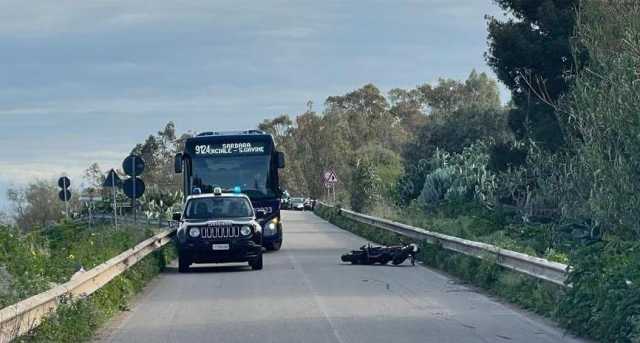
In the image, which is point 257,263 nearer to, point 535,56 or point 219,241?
point 219,241

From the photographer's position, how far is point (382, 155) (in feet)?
262

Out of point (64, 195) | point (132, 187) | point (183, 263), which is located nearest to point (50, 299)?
point (183, 263)

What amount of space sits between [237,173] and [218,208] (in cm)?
502

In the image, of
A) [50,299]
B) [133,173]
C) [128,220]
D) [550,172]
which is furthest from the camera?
[128,220]

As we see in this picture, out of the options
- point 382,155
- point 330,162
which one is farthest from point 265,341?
point 330,162

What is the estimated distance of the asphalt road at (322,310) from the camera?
12.7 metres

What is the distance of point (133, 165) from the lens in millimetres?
28672

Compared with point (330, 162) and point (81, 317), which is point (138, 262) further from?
point (330, 162)

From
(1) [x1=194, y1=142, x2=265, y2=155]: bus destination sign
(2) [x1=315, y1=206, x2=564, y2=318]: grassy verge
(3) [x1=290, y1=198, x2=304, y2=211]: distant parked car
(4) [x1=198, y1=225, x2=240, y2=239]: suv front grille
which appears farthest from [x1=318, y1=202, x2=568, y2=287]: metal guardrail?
(3) [x1=290, y1=198, x2=304, y2=211]: distant parked car

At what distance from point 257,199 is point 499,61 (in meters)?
11.3

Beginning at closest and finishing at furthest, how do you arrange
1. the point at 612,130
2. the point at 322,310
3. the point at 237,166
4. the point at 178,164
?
1. the point at 322,310
2. the point at 612,130
3. the point at 178,164
4. the point at 237,166

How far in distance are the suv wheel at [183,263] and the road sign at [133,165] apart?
17.2ft

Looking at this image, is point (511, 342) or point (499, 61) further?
point (499, 61)

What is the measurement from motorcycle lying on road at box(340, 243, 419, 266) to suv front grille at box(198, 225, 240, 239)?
9.43 feet
